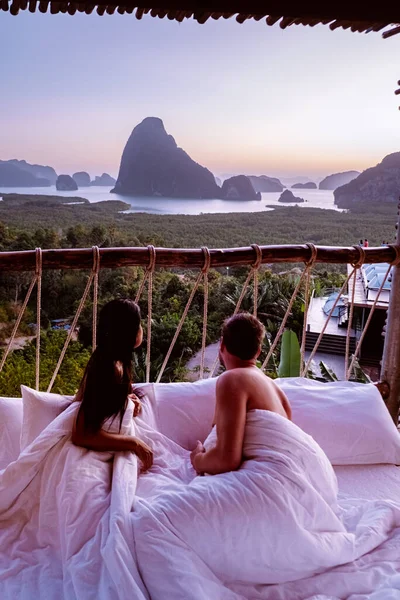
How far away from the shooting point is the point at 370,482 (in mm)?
1385

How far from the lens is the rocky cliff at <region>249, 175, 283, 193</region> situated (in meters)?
22.8

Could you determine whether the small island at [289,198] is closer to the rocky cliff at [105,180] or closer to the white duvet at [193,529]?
the rocky cliff at [105,180]

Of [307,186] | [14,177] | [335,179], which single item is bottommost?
[14,177]

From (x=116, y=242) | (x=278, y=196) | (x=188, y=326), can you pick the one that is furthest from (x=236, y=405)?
(x=278, y=196)

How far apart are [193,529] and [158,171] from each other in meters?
24.2

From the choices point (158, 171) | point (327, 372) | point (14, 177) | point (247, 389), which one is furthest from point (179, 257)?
point (158, 171)

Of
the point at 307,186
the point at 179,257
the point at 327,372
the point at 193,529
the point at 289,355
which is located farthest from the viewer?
the point at 307,186

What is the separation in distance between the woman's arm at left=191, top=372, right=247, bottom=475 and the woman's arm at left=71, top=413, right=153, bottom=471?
13cm

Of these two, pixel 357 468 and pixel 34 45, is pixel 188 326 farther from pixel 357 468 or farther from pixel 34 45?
pixel 34 45

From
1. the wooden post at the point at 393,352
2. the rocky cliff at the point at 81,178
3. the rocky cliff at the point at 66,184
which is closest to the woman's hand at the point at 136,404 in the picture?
the wooden post at the point at 393,352

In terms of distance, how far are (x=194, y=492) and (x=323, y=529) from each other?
0.27 metres

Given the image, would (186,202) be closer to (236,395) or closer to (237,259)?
(237,259)

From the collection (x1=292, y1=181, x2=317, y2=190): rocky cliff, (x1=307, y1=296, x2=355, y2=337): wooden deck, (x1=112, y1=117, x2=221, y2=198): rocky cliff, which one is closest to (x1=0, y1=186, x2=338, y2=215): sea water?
(x1=292, y1=181, x2=317, y2=190): rocky cliff

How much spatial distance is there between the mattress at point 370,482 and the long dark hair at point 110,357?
591mm
